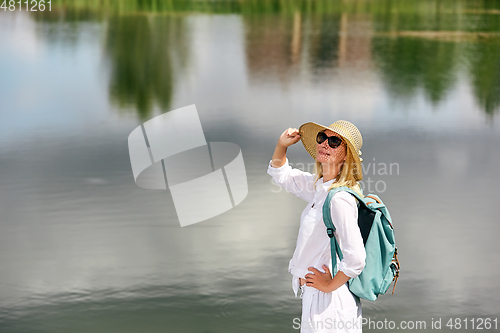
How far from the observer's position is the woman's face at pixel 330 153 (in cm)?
240

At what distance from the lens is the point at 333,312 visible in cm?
243

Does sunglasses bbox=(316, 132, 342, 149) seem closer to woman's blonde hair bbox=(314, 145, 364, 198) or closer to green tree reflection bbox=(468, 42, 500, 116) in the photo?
woman's blonde hair bbox=(314, 145, 364, 198)

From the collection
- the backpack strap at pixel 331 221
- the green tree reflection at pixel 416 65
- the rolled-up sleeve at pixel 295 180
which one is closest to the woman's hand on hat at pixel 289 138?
the rolled-up sleeve at pixel 295 180

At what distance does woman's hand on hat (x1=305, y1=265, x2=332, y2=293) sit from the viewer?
240 centimetres

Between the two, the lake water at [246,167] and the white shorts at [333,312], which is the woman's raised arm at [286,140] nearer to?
the white shorts at [333,312]

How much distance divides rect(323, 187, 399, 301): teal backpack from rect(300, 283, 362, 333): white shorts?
0.23 ft

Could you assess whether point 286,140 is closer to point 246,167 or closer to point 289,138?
point 289,138

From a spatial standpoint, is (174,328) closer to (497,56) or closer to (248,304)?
(248,304)

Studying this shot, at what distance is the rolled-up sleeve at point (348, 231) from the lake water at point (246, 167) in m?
1.78

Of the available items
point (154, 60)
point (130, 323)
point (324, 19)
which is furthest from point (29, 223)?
point (324, 19)

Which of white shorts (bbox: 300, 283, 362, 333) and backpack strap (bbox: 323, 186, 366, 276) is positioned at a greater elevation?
backpack strap (bbox: 323, 186, 366, 276)

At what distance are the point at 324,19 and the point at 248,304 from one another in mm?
19329

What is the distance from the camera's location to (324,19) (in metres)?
22.4

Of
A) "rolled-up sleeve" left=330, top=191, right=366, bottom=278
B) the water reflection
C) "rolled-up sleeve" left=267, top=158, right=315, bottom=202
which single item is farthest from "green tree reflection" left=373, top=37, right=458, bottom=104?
"rolled-up sleeve" left=330, top=191, right=366, bottom=278
